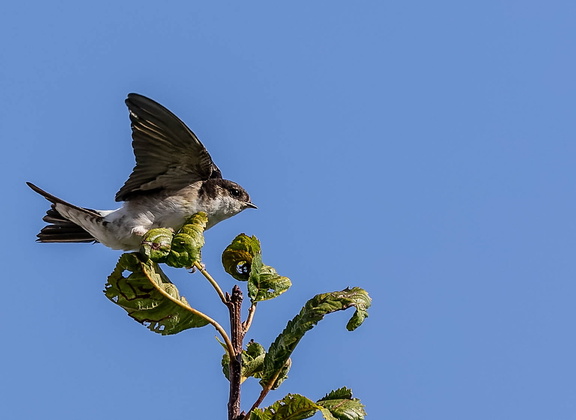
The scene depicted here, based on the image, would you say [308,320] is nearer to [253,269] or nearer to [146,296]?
[253,269]

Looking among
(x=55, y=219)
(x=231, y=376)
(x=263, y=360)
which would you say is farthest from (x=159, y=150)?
(x=231, y=376)

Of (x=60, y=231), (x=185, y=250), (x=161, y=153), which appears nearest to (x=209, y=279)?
(x=185, y=250)

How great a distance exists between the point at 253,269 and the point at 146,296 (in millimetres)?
713

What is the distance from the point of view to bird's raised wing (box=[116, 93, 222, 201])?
297 inches

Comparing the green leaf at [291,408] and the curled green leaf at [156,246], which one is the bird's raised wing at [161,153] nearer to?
the curled green leaf at [156,246]

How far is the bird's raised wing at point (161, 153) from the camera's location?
24.7 ft

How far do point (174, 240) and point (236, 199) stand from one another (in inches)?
135

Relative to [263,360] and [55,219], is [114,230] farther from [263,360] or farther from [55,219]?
[263,360]

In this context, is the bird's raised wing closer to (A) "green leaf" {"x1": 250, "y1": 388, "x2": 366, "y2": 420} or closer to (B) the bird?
(B) the bird

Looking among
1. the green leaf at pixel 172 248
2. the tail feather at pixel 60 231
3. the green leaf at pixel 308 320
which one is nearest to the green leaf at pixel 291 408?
the green leaf at pixel 308 320

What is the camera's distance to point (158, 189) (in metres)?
8.01

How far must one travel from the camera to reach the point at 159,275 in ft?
A: 16.5

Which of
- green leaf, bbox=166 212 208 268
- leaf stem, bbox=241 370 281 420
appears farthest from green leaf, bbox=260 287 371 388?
green leaf, bbox=166 212 208 268

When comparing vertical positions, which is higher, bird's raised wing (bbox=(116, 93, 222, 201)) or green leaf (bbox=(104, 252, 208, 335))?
bird's raised wing (bbox=(116, 93, 222, 201))
